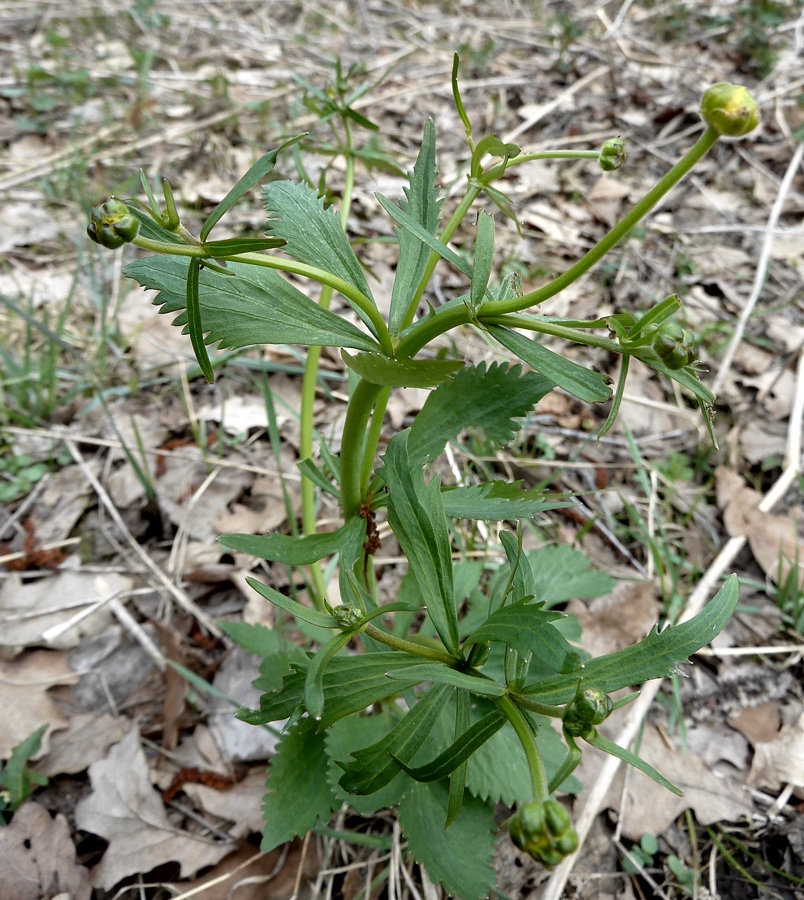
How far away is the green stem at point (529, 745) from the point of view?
3.07ft

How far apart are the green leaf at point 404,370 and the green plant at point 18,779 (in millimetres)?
1420

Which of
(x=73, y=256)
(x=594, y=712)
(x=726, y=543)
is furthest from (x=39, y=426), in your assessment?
(x=726, y=543)

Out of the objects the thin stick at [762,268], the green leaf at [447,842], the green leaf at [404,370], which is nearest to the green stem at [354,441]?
the green leaf at [404,370]

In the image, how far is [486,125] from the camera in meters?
4.36

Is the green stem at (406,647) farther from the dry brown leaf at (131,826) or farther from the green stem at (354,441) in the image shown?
the dry brown leaf at (131,826)

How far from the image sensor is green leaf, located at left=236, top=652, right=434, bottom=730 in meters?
1.22

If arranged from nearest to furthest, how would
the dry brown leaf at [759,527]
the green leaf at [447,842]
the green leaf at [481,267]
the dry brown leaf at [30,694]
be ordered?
the green leaf at [481,267] < the green leaf at [447,842] < the dry brown leaf at [30,694] < the dry brown leaf at [759,527]

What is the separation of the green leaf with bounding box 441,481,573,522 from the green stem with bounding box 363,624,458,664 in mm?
262

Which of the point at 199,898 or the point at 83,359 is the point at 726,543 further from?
the point at 83,359

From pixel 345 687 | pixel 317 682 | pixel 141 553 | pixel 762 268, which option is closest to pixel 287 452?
pixel 141 553

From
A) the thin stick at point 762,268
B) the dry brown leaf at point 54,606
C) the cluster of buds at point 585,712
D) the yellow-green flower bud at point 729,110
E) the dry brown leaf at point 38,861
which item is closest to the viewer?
the yellow-green flower bud at point 729,110

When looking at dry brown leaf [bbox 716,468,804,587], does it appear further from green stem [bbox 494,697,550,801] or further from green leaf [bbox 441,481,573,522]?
green stem [bbox 494,697,550,801]

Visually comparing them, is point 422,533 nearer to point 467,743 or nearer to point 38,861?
point 467,743

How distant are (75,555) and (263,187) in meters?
1.51
